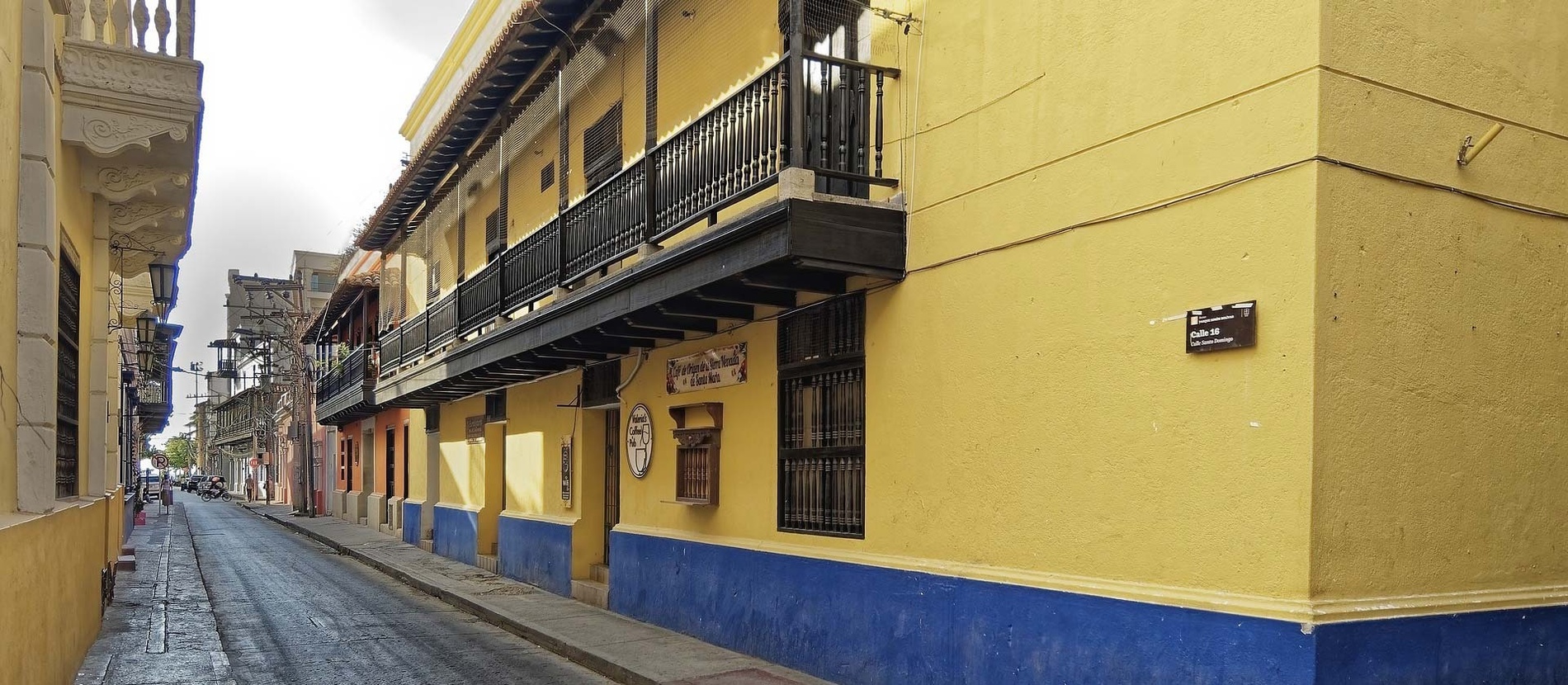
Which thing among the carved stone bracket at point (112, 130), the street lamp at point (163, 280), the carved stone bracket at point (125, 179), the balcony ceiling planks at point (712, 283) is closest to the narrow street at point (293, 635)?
the balcony ceiling planks at point (712, 283)

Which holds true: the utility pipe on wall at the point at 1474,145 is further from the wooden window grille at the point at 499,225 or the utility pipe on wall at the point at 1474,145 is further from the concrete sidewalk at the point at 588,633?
the wooden window grille at the point at 499,225

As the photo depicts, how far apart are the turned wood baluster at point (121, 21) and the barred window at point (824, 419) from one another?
5203 millimetres

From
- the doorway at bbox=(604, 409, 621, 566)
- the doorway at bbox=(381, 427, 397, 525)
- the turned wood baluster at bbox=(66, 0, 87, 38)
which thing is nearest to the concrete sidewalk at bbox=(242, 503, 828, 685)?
the doorway at bbox=(604, 409, 621, 566)

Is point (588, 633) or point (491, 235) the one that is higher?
point (491, 235)

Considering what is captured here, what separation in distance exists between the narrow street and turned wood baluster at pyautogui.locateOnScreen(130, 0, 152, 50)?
467 centimetres

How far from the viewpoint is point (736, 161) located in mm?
7973

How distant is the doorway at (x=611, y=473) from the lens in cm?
1334

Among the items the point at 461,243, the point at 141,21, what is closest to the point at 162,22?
the point at 141,21

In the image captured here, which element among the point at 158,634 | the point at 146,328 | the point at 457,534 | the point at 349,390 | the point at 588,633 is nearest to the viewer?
the point at 588,633

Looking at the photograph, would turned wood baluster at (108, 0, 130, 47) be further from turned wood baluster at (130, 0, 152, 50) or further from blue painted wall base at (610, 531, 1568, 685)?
blue painted wall base at (610, 531, 1568, 685)

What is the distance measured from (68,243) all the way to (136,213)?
6.55 feet

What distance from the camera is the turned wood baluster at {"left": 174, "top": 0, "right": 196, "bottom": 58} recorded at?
8102 millimetres

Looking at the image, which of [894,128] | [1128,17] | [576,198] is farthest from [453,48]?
[1128,17]

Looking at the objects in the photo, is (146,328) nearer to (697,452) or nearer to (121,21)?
(121,21)
